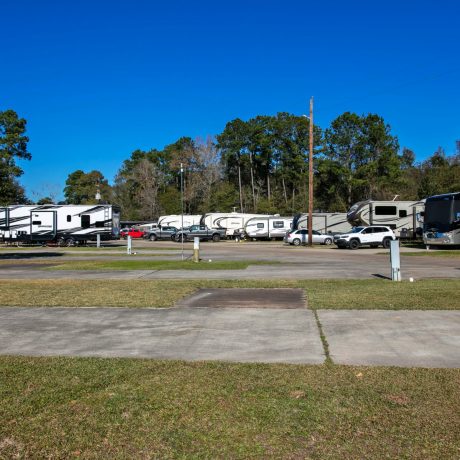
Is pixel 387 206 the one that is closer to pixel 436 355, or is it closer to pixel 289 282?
pixel 289 282

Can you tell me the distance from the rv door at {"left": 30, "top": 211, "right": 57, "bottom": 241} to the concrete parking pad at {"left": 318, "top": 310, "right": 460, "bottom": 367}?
35.5 metres

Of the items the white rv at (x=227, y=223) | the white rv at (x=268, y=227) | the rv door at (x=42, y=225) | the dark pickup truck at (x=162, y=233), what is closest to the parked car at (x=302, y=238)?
the white rv at (x=268, y=227)

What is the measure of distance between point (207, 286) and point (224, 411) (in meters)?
8.73

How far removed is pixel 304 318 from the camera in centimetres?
857

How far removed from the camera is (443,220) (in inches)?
1184

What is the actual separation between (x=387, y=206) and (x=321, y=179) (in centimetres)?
3426

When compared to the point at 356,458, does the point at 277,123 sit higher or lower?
higher

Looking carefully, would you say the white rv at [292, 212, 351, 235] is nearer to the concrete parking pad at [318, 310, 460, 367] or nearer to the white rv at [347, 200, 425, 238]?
the white rv at [347, 200, 425, 238]

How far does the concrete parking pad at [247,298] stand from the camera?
1005cm

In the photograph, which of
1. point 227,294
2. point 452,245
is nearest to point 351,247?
point 452,245

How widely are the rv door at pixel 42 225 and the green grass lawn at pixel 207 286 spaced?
2757 cm

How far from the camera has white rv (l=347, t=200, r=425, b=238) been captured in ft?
133

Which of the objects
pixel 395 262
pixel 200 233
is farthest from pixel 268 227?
pixel 395 262

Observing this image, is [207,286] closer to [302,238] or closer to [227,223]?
[302,238]
